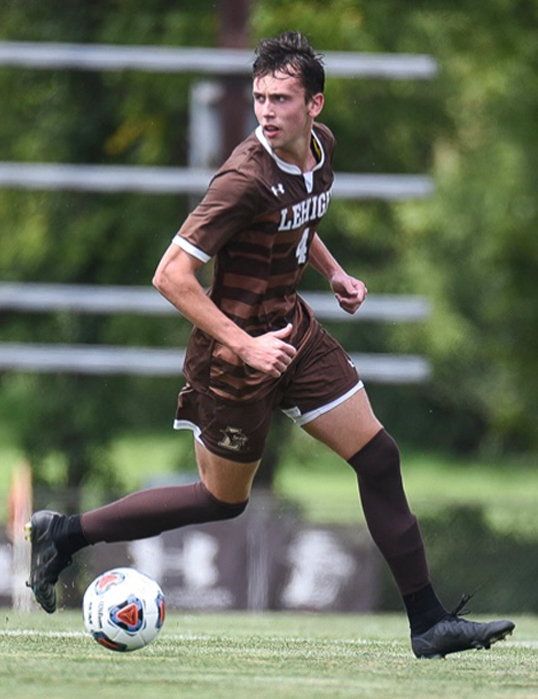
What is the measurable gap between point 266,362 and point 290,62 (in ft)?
3.56

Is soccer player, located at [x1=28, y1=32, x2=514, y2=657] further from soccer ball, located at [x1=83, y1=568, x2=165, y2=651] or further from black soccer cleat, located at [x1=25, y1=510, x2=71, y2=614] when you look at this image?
soccer ball, located at [x1=83, y1=568, x2=165, y2=651]

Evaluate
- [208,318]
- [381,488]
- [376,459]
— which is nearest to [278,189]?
[208,318]

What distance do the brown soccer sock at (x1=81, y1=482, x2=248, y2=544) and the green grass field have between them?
0.43m

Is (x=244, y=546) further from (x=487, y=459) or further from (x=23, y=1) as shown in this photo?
(x=487, y=459)

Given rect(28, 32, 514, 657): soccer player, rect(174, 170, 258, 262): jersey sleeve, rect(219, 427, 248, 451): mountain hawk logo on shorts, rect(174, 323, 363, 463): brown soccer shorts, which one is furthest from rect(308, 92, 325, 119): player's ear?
rect(219, 427, 248, 451): mountain hawk logo on shorts

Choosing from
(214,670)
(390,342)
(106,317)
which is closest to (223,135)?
(106,317)

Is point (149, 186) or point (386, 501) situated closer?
point (386, 501)

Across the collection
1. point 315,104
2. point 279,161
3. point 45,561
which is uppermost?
point 315,104

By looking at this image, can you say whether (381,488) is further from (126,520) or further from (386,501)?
(126,520)

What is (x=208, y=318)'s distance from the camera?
20.9ft

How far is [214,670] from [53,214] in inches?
655

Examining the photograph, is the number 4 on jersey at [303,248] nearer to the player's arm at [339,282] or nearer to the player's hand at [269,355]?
the player's arm at [339,282]

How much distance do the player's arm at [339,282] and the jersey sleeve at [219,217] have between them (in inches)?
28.0

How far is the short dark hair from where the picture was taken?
21.6 feet
